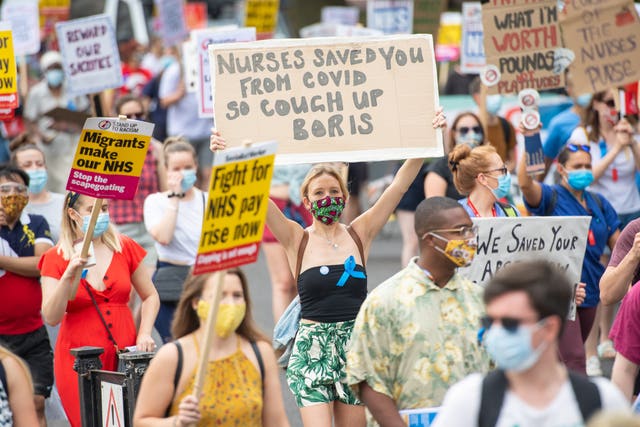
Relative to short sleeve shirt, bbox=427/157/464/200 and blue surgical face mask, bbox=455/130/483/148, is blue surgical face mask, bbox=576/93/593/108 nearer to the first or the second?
blue surgical face mask, bbox=455/130/483/148

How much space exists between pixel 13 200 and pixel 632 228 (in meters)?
3.69

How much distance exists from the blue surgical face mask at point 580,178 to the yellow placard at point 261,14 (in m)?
9.94

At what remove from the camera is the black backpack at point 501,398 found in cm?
385

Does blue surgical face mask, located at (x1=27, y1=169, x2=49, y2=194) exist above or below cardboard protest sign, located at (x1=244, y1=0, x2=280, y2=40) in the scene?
below

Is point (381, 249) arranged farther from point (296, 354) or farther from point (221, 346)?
point (221, 346)

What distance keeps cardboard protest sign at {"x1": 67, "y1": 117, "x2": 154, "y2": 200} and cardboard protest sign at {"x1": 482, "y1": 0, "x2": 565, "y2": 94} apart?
3.68 metres

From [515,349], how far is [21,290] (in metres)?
4.63

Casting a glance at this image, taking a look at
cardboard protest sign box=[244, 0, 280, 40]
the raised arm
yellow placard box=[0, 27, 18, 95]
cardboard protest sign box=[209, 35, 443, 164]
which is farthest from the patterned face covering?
cardboard protest sign box=[244, 0, 280, 40]

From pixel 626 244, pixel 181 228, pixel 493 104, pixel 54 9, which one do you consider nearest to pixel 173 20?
pixel 54 9

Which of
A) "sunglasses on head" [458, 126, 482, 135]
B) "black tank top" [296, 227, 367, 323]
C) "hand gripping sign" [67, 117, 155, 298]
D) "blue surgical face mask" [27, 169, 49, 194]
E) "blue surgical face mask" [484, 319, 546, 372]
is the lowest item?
"black tank top" [296, 227, 367, 323]

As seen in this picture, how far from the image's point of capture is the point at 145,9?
37.5 m

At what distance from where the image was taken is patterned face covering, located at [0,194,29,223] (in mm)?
7824

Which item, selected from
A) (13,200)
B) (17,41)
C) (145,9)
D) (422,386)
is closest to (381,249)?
(17,41)

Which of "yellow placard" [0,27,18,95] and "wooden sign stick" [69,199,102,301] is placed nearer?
"wooden sign stick" [69,199,102,301]
